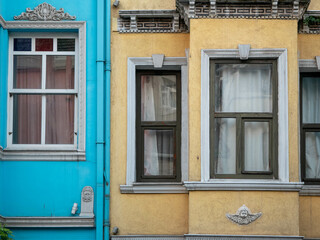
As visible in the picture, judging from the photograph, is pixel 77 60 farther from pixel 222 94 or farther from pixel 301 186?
pixel 301 186

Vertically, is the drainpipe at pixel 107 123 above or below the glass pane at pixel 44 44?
below

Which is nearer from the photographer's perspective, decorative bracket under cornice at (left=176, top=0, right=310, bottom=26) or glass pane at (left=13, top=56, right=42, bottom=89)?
decorative bracket under cornice at (left=176, top=0, right=310, bottom=26)

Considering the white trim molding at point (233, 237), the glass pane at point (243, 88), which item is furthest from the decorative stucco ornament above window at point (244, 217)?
the glass pane at point (243, 88)

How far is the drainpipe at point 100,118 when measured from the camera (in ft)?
49.6

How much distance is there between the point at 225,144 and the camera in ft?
49.4

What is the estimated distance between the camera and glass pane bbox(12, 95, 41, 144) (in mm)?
15773

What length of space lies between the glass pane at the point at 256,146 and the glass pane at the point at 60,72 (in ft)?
11.1

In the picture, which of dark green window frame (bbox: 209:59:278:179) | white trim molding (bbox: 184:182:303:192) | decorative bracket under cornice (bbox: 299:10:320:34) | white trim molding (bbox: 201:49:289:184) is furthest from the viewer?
decorative bracket under cornice (bbox: 299:10:320:34)

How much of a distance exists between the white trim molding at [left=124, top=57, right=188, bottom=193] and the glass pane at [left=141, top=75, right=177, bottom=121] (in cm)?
27

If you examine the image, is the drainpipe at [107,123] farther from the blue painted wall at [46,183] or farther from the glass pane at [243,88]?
the glass pane at [243,88]

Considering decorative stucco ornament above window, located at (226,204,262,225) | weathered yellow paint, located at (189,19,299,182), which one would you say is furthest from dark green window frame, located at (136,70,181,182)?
decorative stucco ornament above window, located at (226,204,262,225)

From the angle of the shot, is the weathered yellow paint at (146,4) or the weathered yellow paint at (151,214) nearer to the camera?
the weathered yellow paint at (151,214)

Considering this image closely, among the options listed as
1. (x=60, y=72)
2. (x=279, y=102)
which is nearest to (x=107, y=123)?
(x=60, y=72)

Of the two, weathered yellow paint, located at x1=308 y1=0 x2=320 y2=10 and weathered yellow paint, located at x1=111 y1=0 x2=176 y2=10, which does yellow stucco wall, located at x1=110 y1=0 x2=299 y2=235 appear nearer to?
weathered yellow paint, located at x1=111 y1=0 x2=176 y2=10
